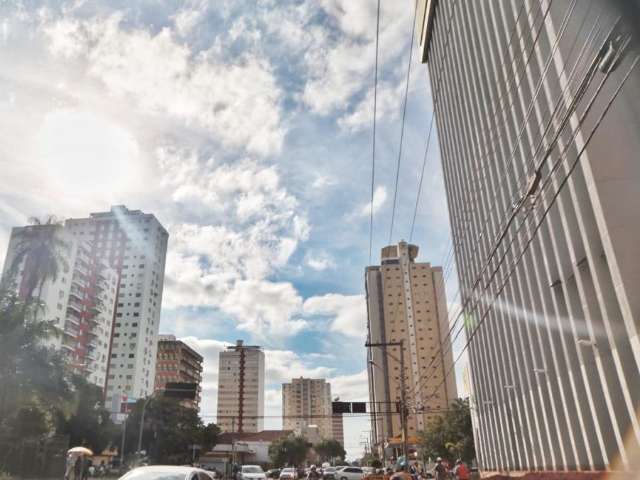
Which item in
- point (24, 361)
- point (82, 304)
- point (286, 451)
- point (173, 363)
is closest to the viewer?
point (24, 361)

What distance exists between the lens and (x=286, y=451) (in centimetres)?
9312

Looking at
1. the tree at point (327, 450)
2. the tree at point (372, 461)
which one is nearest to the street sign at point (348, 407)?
the tree at point (372, 461)

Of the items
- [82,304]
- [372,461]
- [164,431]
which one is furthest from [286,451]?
[82,304]

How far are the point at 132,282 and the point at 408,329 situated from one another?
67047mm

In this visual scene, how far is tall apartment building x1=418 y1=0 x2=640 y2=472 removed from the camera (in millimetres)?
16297

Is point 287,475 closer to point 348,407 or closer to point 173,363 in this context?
point 348,407

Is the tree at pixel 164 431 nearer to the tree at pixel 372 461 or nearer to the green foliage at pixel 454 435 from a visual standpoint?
the tree at pixel 372 461

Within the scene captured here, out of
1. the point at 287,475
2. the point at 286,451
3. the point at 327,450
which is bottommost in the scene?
the point at 287,475

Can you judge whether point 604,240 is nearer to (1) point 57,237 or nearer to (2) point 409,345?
(1) point 57,237

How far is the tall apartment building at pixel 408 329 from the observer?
112062 millimetres

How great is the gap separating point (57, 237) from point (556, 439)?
1599 inches

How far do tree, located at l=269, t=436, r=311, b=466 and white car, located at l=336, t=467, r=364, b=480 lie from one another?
53.1 metres

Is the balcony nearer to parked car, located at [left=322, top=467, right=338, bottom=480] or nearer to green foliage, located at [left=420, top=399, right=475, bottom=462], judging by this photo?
parked car, located at [left=322, top=467, right=338, bottom=480]

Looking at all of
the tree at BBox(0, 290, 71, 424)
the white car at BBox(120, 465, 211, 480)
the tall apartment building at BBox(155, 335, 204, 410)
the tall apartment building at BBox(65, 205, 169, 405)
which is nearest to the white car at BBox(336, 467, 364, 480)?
the tree at BBox(0, 290, 71, 424)
